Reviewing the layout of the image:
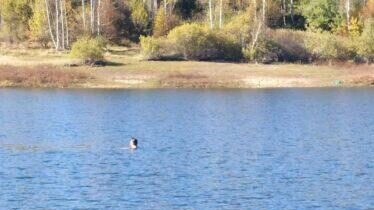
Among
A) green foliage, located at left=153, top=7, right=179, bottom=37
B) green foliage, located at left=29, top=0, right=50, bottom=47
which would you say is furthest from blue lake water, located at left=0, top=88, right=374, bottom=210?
green foliage, located at left=153, top=7, right=179, bottom=37

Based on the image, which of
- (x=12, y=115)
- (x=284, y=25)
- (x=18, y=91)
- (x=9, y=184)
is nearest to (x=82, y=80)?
(x=18, y=91)

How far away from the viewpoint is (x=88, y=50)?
101062 mm

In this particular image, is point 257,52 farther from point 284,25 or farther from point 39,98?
point 39,98

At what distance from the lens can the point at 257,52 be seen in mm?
108375

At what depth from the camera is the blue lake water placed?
3578 cm

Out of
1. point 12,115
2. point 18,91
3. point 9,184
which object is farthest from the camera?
point 18,91

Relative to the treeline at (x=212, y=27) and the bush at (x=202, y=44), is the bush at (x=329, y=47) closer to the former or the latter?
the treeline at (x=212, y=27)

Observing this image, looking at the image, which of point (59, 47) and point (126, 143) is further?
point (59, 47)

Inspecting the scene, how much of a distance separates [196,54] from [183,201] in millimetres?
73772

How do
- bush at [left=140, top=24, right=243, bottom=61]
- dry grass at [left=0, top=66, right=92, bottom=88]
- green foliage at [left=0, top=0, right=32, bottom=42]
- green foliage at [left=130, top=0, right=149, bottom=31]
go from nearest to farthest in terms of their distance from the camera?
1. dry grass at [left=0, top=66, right=92, bottom=88]
2. bush at [left=140, top=24, right=243, bottom=61]
3. green foliage at [left=0, top=0, right=32, bottom=42]
4. green foliage at [left=130, top=0, right=149, bottom=31]

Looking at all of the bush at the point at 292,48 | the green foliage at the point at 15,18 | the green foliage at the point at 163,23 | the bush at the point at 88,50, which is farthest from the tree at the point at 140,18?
the bush at the point at 292,48

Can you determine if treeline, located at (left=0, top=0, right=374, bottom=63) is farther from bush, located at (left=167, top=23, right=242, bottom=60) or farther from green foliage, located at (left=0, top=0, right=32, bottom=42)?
green foliage, located at (left=0, top=0, right=32, bottom=42)

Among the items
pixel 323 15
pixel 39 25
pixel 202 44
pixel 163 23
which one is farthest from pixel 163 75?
pixel 323 15

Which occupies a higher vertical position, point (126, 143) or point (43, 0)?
point (43, 0)
